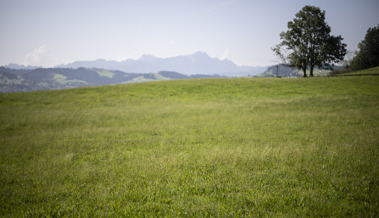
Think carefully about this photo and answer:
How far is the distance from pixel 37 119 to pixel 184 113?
16408 millimetres

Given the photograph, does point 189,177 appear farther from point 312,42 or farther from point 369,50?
point 369,50

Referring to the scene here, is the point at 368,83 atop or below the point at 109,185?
atop

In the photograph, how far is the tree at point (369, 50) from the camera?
83550 mm

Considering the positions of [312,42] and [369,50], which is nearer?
[312,42]

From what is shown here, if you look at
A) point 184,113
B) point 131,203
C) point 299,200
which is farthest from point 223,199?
point 184,113

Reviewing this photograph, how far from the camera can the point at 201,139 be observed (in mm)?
11695

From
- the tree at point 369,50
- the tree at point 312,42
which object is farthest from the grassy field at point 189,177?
the tree at point 369,50

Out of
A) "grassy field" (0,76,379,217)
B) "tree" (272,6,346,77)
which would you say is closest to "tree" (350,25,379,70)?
"tree" (272,6,346,77)

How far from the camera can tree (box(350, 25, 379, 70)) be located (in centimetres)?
8355

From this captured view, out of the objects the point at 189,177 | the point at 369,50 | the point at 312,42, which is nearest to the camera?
the point at 189,177

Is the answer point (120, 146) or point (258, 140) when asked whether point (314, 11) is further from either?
point (120, 146)

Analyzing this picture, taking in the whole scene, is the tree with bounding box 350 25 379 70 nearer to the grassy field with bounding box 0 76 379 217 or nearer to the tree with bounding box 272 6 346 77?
the tree with bounding box 272 6 346 77

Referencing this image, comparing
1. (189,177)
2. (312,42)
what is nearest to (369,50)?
(312,42)

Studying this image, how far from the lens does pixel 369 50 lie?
8562 cm
